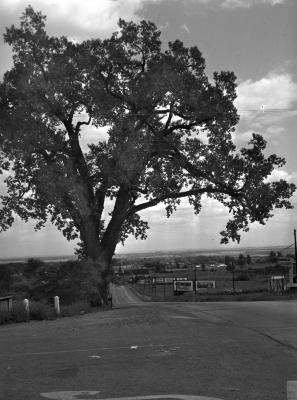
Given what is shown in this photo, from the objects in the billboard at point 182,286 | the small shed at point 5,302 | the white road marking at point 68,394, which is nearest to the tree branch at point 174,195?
the small shed at point 5,302

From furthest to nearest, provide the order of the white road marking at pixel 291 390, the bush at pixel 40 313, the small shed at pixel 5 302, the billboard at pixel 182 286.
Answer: the billboard at pixel 182 286
the small shed at pixel 5 302
the bush at pixel 40 313
the white road marking at pixel 291 390

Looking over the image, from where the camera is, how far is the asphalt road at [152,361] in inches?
263

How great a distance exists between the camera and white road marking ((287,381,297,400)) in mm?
6252

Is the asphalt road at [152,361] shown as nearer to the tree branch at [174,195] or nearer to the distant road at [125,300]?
the tree branch at [174,195]

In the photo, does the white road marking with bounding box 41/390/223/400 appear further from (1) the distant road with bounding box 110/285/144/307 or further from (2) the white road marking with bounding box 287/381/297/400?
(1) the distant road with bounding box 110/285/144/307

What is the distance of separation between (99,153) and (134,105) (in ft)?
10.7

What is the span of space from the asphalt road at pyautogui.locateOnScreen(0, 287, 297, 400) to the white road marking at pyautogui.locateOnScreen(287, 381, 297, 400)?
0.01 meters

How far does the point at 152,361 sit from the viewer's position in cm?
843

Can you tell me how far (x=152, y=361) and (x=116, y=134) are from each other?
16920 mm

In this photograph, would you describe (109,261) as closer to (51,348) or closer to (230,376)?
(51,348)

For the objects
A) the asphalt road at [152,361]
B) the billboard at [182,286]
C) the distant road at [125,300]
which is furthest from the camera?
the billboard at [182,286]

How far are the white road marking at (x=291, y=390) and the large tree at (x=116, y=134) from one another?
16.8 m

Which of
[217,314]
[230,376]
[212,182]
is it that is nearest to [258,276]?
[212,182]

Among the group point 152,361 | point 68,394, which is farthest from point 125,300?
point 68,394
